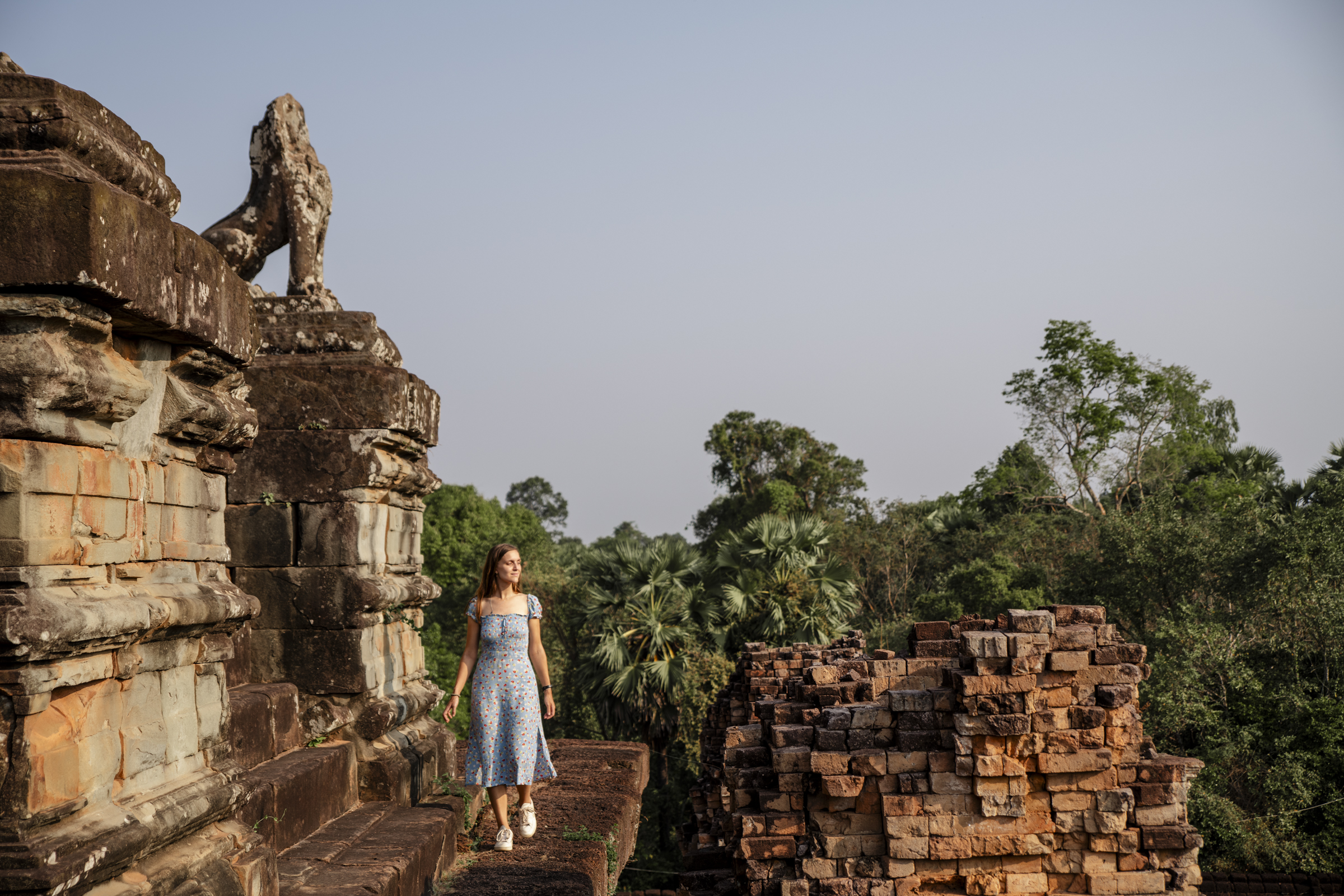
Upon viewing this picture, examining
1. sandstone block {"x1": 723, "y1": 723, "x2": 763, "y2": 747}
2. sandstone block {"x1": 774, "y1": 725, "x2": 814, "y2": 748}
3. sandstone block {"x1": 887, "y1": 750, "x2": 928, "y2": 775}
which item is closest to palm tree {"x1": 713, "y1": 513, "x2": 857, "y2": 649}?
sandstone block {"x1": 723, "y1": 723, "x2": 763, "y2": 747}

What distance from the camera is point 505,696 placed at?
4.75 meters

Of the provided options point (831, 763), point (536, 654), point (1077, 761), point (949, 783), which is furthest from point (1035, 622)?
point (536, 654)

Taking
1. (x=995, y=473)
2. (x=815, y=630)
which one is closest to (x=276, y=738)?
(x=815, y=630)

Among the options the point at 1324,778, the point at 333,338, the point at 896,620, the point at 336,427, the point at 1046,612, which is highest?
the point at 333,338

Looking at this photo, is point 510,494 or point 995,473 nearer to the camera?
point 995,473

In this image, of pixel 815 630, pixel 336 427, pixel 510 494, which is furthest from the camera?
pixel 510 494

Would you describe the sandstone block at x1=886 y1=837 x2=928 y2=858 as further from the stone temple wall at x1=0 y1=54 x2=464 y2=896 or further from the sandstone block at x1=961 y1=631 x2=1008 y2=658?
the stone temple wall at x1=0 y1=54 x2=464 y2=896

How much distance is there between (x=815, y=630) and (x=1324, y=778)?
7796mm

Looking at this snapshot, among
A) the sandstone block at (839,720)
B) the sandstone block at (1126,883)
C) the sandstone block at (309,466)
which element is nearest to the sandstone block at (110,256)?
the sandstone block at (309,466)

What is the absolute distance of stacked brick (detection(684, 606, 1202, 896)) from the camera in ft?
13.7

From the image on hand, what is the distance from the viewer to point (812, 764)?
4.48 metres

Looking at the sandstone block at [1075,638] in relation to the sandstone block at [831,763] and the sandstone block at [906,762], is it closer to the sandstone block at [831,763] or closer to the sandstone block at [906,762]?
the sandstone block at [906,762]

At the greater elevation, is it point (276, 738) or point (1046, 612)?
point (1046, 612)

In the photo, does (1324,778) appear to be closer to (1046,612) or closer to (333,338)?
(1046,612)
